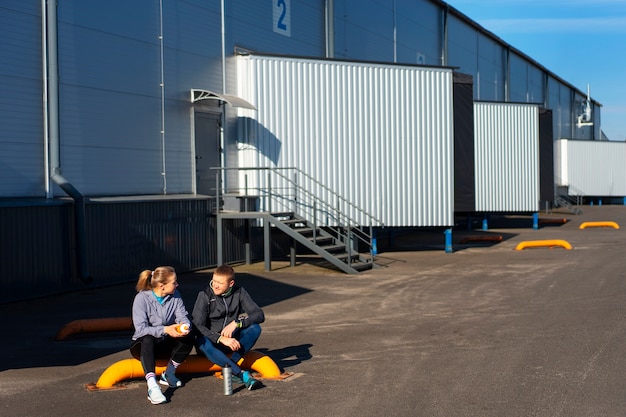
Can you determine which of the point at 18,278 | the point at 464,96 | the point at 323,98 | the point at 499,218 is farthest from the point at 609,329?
the point at 499,218

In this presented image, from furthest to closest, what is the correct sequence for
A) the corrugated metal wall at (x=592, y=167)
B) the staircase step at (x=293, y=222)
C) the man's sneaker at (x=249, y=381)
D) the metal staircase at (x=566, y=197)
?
the corrugated metal wall at (x=592, y=167)
the metal staircase at (x=566, y=197)
the staircase step at (x=293, y=222)
the man's sneaker at (x=249, y=381)

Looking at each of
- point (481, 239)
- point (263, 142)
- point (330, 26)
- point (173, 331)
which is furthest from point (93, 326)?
point (481, 239)

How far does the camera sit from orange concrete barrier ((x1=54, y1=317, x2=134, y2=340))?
440 inches

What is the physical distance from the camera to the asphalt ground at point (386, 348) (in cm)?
757

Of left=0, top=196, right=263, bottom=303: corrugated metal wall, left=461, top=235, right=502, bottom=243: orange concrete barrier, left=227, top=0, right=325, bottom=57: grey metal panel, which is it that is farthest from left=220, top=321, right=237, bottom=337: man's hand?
left=461, top=235, right=502, bottom=243: orange concrete barrier

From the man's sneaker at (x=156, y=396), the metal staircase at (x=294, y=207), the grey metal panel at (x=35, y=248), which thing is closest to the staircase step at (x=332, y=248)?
the metal staircase at (x=294, y=207)

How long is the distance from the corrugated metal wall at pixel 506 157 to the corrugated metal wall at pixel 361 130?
9.06 metres

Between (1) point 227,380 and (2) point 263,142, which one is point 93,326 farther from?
(2) point 263,142

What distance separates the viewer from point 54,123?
16250 mm

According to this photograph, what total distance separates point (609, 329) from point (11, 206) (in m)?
9.92

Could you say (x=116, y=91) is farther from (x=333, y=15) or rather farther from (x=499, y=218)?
(x=499, y=218)

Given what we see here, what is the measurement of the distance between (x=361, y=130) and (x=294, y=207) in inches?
117

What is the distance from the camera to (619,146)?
172 feet

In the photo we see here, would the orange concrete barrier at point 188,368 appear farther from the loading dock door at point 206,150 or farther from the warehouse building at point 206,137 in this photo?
the loading dock door at point 206,150
